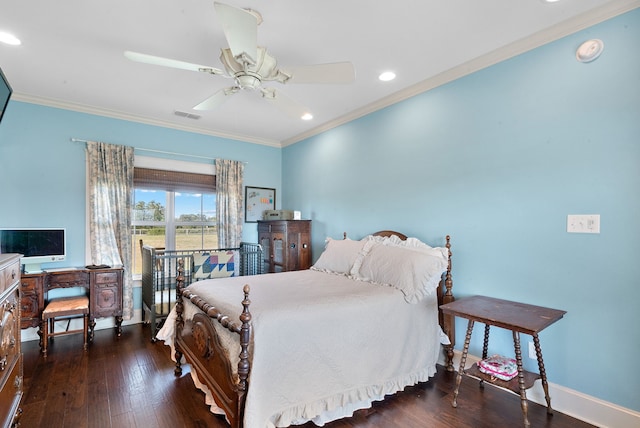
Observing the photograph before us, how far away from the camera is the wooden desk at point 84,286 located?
306 cm

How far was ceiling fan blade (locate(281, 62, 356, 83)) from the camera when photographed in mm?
1941

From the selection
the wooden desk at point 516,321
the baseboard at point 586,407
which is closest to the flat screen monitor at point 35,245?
the wooden desk at point 516,321

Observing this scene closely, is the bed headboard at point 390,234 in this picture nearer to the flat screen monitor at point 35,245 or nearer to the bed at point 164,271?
the bed at point 164,271

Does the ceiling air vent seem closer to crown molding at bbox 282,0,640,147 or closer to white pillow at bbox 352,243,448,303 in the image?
crown molding at bbox 282,0,640,147

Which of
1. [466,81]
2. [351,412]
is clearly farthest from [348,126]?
[351,412]

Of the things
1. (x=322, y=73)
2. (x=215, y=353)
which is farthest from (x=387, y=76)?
(x=215, y=353)

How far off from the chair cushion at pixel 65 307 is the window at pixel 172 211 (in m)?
0.85

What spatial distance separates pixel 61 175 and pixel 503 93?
15.2ft

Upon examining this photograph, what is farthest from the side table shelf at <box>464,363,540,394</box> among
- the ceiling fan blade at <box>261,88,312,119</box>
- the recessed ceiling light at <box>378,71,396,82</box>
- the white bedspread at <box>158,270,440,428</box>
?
the recessed ceiling light at <box>378,71,396,82</box>

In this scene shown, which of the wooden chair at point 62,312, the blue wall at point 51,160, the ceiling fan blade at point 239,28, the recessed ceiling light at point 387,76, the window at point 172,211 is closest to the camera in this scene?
the ceiling fan blade at point 239,28

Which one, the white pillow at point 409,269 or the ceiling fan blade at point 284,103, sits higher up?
the ceiling fan blade at point 284,103

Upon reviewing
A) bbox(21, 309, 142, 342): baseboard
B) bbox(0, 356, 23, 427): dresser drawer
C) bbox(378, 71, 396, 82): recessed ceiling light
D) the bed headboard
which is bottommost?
bbox(21, 309, 142, 342): baseboard

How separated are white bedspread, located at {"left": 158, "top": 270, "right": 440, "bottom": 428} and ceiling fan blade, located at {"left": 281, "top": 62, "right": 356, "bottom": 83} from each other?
1.51 m

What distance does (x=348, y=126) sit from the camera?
13.1ft
